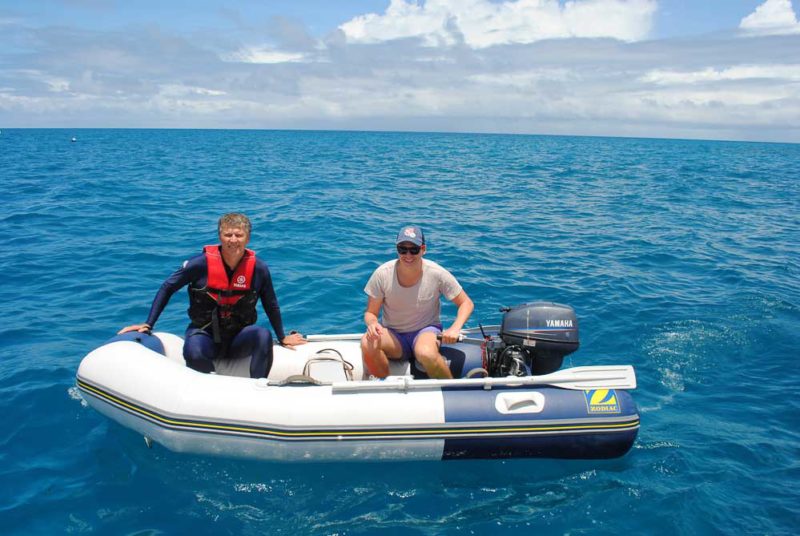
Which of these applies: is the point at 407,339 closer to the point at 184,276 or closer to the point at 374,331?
the point at 374,331

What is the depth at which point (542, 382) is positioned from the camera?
4312 mm

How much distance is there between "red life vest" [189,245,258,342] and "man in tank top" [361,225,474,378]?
935 mm

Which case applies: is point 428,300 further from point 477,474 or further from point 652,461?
point 652,461

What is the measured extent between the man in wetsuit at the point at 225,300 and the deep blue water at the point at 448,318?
31.7 inches

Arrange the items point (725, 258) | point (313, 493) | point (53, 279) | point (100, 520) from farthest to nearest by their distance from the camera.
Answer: point (725, 258) → point (53, 279) → point (313, 493) → point (100, 520)

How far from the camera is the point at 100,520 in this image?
3.67 meters

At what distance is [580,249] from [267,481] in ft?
26.4

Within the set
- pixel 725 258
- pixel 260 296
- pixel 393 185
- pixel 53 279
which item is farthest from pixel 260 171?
pixel 260 296

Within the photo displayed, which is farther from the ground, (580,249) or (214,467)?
(580,249)

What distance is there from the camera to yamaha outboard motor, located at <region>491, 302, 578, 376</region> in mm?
4449

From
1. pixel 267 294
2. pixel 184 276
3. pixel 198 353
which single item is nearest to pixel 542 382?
pixel 267 294

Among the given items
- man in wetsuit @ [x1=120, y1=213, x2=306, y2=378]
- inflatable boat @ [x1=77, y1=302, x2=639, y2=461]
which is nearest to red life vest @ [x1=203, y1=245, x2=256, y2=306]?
man in wetsuit @ [x1=120, y1=213, x2=306, y2=378]

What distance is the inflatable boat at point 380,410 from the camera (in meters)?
4.09

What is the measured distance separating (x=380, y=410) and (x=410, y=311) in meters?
0.87
